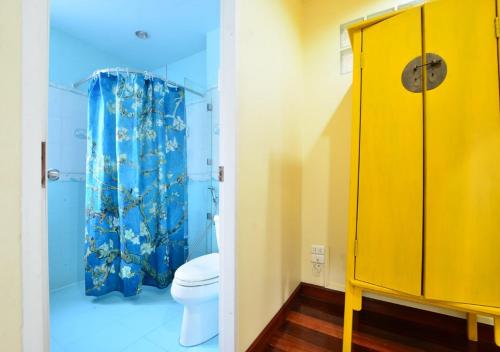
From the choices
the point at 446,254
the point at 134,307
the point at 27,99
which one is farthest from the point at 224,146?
the point at 134,307

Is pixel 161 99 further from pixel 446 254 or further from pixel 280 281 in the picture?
pixel 446 254

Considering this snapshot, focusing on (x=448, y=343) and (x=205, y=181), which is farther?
(x=205, y=181)

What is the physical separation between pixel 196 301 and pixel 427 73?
5.39ft

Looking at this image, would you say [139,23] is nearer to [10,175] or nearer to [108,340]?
[10,175]

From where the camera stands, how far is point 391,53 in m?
1.03

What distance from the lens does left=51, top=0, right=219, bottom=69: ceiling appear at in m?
1.75

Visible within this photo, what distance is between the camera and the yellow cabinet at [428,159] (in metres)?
0.84

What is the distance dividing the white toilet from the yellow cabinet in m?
0.78

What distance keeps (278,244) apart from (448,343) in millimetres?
1018

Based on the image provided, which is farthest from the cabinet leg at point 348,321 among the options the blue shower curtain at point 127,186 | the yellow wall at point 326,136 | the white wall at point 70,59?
the white wall at point 70,59

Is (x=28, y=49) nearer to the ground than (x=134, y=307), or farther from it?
farther from it

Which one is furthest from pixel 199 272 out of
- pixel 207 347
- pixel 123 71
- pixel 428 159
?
pixel 123 71

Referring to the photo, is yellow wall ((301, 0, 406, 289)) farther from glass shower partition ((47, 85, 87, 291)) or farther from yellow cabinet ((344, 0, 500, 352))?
glass shower partition ((47, 85, 87, 291))

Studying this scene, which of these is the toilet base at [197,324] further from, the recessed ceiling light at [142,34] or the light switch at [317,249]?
the recessed ceiling light at [142,34]
